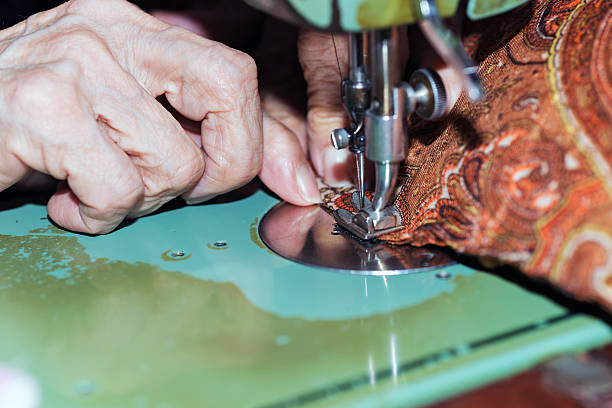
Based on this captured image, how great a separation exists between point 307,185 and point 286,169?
0.12ft

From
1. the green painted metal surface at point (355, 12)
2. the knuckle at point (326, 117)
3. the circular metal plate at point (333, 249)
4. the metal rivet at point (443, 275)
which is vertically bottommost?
the metal rivet at point (443, 275)

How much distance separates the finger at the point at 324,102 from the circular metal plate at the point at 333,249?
0.11m

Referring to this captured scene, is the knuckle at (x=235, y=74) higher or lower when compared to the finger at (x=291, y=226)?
higher

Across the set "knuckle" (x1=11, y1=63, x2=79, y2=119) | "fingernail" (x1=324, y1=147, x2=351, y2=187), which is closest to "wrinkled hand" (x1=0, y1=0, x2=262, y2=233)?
"knuckle" (x1=11, y1=63, x2=79, y2=119)

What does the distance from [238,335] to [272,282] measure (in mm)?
104

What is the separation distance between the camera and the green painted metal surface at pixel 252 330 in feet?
1.69

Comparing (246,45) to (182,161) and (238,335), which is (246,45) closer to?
(182,161)

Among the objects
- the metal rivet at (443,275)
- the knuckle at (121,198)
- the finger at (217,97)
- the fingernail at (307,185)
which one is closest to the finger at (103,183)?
the knuckle at (121,198)

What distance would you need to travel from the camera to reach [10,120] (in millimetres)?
688

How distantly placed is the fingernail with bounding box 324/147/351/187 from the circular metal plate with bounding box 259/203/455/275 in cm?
10

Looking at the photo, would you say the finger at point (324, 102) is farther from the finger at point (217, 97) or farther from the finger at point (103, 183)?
the finger at point (103, 183)

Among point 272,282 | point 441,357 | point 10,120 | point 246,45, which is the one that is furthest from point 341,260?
point 246,45

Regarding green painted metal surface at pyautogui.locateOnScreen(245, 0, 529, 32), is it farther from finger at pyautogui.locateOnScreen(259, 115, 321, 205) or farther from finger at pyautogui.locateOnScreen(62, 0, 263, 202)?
finger at pyautogui.locateOnScreen(259, 115, 321, 205)

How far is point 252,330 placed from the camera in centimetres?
59
